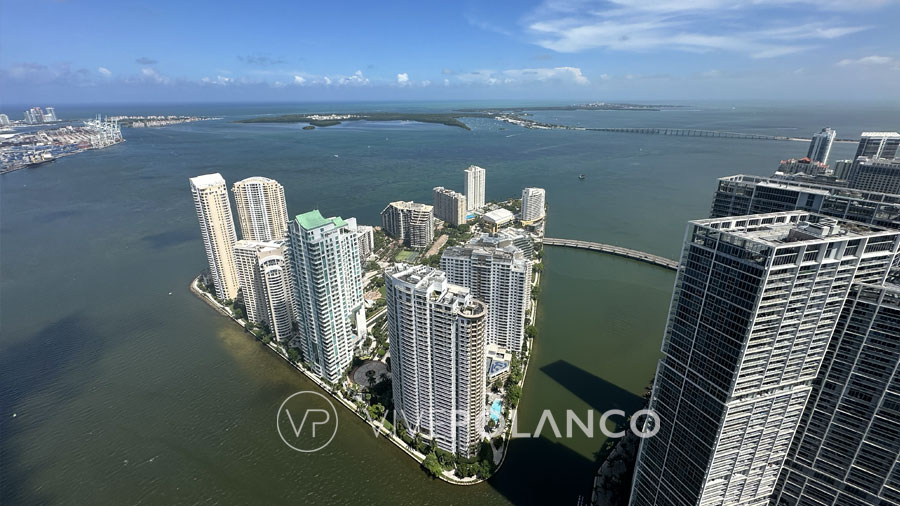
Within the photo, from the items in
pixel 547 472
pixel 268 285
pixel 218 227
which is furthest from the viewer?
pixel 218 227

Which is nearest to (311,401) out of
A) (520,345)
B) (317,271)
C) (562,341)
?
(317,271)

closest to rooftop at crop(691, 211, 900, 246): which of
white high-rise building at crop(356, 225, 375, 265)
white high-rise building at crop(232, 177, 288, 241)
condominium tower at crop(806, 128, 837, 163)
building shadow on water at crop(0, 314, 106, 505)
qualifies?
building shadow on water at crop(0, 314, 106, 505)

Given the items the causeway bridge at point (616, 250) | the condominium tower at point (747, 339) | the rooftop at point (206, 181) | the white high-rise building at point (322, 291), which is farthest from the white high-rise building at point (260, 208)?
the condominium tower at point (747, 339)

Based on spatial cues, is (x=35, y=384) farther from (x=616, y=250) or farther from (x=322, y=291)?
(x=616, y=250)

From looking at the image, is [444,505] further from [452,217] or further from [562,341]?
[452,217]

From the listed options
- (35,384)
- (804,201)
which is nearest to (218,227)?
(35,384)

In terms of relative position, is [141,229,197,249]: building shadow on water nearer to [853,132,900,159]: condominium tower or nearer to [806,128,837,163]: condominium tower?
[853,132,900,159]: condominium tower

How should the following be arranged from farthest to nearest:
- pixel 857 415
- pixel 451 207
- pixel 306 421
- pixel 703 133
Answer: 1. pixel 703 133
2. pixel 451 207
3. pixel 306 421
4. pixel 857 415
